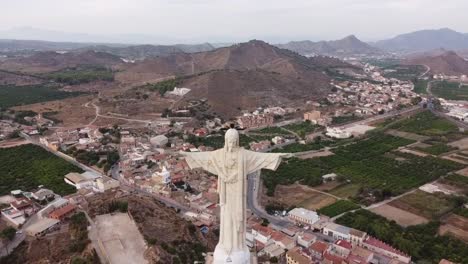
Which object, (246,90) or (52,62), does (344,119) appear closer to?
(246,90)

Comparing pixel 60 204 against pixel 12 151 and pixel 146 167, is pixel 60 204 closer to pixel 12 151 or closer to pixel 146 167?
pixel 146 167

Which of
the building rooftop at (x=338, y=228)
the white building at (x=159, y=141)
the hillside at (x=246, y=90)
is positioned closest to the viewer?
the building rooftop at (x=338, y=228)

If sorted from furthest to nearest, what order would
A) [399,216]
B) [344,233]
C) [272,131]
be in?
[272,131]
[399,216]
[344,233]

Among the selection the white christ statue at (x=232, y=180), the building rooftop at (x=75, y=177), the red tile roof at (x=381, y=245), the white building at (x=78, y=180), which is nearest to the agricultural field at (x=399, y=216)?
the red tile roof at (x=381, y=245)

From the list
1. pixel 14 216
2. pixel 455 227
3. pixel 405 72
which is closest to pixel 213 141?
pixel 14 216

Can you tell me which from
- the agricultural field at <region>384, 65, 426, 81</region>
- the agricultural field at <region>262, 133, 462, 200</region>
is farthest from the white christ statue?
the agricultural field at <region>384, 65, 426, 81</region>

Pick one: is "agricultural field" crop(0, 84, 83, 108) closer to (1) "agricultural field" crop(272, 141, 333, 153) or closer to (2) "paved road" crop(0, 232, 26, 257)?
(1) "agricultural field" crop(272, 141, 333, 153)

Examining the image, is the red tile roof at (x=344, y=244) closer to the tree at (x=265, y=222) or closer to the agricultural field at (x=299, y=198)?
the tree at (x=265, y=222)
